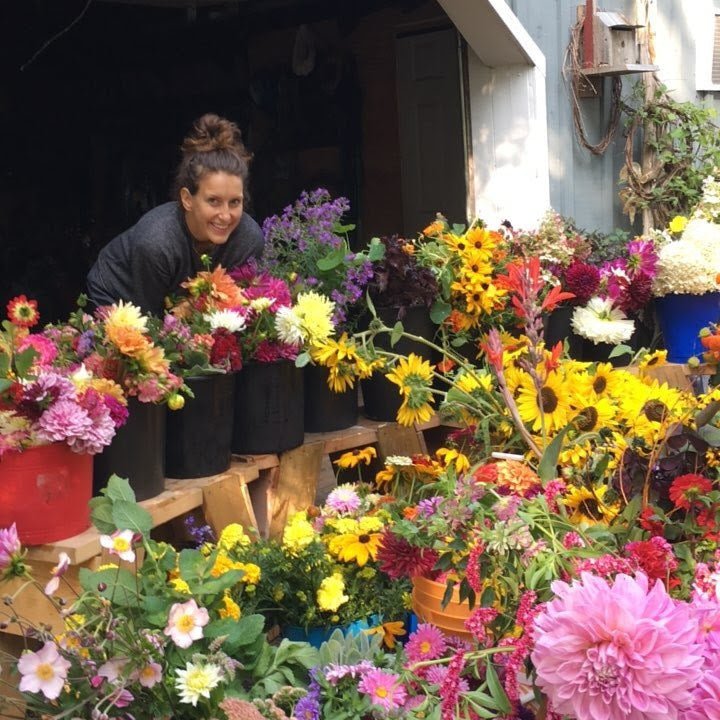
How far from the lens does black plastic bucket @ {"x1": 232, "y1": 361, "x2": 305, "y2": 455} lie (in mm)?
2887

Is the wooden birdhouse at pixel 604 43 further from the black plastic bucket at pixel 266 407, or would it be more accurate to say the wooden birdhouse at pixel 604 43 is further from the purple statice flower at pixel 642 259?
the black plastic bucket at pixel 266 407

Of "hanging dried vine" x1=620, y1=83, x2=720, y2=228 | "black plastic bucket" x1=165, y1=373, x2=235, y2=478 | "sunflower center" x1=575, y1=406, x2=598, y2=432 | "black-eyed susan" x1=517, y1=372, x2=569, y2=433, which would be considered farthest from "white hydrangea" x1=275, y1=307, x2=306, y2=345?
"hanging dried vine" x1=620, y1=83, x2=720, y2=228

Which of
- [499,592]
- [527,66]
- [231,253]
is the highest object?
[527,66]

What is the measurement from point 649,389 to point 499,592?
2.25ft

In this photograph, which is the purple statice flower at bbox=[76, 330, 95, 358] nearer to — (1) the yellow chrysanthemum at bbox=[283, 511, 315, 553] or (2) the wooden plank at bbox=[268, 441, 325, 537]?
(1) the yellow chrysanthemum at bbox=[283, 511, 315, 553]

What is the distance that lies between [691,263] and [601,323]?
50 centimetres

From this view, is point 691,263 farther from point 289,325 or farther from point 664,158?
point 289,325

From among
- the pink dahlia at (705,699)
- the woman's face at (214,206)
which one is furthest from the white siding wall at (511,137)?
the pink dahlia at (705,699)

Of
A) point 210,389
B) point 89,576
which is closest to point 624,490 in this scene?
point 89,576

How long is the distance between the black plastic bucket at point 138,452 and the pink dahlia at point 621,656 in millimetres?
1606

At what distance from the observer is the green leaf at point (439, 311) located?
10.8 feet

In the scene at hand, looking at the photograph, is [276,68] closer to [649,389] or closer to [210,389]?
[210,389]

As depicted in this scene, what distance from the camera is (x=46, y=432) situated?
2096 millimetres

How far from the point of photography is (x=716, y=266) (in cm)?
409
